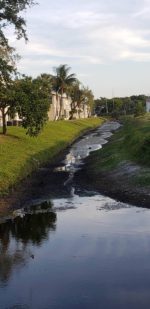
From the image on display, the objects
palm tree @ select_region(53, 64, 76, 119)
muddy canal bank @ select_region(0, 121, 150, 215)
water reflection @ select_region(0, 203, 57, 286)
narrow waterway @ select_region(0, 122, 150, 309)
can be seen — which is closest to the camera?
narrow waterway @ select_region(0, 122, 150, 309)

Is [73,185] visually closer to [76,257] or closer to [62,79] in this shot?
[76,257]

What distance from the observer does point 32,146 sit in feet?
151

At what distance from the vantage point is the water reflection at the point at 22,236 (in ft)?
47.5

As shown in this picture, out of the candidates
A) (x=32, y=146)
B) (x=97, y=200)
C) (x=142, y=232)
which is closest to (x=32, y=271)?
(x=142, y=232)

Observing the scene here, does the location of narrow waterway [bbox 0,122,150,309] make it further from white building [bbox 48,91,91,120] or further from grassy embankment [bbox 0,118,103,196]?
white building [bbox 48,91,91,120]

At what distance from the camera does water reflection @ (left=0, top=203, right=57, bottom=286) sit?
14484 millimetres

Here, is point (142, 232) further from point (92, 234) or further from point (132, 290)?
point (132, 290)

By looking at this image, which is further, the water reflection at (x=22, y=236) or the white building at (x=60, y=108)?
the white building at (x=60, y=108)

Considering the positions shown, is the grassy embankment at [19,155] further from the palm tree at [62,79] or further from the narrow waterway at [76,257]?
the palm tree at [62,79]

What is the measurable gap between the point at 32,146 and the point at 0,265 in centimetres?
3181

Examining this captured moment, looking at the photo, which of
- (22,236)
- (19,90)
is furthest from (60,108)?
(22,236)

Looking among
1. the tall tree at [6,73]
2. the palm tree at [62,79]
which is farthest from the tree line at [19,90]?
the palm tree at [62,79]

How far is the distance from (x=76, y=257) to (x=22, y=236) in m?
3.37

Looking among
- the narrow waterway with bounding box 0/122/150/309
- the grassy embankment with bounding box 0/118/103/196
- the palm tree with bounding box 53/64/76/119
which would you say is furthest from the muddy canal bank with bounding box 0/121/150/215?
the palm tree with bounding box 53/64/76/119
